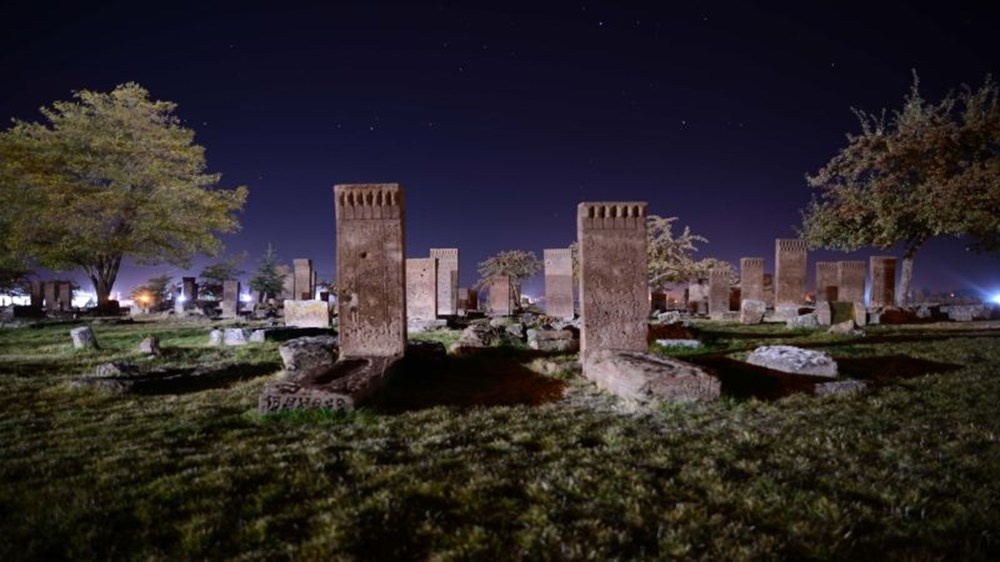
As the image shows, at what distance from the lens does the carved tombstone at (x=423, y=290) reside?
69.3 feet

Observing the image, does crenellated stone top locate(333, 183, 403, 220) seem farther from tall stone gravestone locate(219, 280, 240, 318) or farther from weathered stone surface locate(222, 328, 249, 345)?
tall stone gravestone locate(219, 280, 240, 318)

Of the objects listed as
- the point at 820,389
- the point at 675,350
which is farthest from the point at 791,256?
the point at 820,389

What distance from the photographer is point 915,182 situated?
65.5 ft

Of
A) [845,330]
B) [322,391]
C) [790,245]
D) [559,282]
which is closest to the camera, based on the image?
[322,391]

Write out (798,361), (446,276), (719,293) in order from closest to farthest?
(798,361), (719,293), (446,276)

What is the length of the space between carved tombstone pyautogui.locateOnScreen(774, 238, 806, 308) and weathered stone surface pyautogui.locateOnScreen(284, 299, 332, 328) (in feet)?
67.2

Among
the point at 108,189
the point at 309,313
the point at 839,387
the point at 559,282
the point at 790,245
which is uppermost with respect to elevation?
the point at 108,189

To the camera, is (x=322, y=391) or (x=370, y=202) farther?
(x=370, y=202)

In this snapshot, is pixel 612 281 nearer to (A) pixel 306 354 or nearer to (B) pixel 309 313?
(A) pixel 306 354

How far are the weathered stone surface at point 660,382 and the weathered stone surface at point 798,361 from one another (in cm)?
254

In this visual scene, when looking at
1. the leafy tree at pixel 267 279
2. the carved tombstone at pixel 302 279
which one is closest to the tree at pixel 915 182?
the carved tombstone at pixel 302 279

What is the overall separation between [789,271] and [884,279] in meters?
5.58

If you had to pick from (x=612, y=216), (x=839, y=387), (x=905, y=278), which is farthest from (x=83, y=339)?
(x=905, y=278)

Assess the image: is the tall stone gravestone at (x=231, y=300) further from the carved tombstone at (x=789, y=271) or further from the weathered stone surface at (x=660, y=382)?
the carved tombstone at (x=789, y=271)
